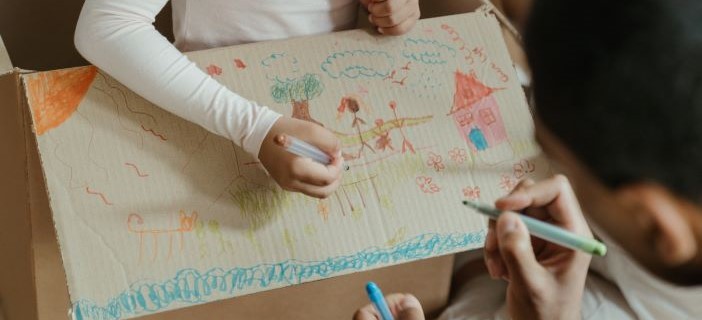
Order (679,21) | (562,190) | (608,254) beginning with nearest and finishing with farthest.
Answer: (679,21) < (562,190) < (608,254)

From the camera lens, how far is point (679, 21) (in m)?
0.33

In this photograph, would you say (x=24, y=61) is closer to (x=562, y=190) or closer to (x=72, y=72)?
(x=72, y=72)

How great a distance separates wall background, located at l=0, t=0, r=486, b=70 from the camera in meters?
0.90

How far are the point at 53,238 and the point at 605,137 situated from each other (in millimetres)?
512

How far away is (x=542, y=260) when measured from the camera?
62cm

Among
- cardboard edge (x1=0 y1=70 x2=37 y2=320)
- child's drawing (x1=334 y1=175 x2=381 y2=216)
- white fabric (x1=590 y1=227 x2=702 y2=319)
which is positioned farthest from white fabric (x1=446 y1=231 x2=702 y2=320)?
cardboard edge (x1=0 y1=70 x2=37 y2=320)

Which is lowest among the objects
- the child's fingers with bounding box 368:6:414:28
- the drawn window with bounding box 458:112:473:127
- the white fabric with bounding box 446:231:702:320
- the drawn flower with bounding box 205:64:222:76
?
the white fabric with bounding box 446:231:702:320

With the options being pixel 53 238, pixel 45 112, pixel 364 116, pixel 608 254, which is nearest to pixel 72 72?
pixel 45 112

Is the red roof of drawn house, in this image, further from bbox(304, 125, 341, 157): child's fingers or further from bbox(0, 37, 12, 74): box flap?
bbox(0, 37, 12, 74): box flap

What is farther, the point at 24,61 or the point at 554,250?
the point at 24,61

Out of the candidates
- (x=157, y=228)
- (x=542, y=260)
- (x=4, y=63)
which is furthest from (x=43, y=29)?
(x=542, y=260)

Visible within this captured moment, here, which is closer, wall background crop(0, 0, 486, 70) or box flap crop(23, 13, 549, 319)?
box flap crop(23, 13, 549, 319)

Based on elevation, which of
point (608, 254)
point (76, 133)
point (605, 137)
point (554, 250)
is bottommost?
point (608, 254)

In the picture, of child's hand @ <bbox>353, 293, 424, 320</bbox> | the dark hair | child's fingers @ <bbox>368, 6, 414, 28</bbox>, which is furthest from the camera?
child's fingers @ <bbox>368, 6, 414, 28</bbox>
